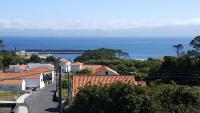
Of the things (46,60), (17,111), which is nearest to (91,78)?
(17,111)

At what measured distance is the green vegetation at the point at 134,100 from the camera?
2042 centimetres

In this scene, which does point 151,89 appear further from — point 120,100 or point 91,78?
point 91,78

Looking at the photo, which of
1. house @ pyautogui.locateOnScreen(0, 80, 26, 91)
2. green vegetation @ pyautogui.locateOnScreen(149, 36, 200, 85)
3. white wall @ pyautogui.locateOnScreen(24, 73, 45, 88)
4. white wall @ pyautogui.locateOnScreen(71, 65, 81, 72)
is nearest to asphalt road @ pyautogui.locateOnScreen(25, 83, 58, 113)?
house @ pyautogui.locateOnScreen(0, 80, 26, 91)

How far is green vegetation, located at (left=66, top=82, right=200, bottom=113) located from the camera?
2042 centimetres

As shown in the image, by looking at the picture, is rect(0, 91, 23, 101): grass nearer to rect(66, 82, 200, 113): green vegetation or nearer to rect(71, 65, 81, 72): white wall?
rect(66, 82, 200, 113): green vegetation

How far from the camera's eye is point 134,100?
66.8 ft

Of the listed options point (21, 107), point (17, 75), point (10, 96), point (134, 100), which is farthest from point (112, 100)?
point (17, 75)

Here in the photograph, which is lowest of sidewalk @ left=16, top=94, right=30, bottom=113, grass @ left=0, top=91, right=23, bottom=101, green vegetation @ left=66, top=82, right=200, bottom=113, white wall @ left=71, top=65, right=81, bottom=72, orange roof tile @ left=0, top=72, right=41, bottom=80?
grass @ left=0, top=91, right=23, bottom=101

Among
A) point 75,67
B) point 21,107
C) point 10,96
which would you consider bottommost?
point 10,96

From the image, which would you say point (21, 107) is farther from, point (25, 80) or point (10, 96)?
point (25, 80)

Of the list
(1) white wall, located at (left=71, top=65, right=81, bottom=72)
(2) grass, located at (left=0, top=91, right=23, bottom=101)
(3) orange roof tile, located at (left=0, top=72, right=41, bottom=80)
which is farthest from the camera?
(1) white wall, located at (left=71, top=65, right=81, bottom=72)

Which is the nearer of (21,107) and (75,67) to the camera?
(21,107)

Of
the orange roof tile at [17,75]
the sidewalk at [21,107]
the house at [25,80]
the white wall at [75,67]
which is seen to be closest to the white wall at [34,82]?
the house at [25,80]

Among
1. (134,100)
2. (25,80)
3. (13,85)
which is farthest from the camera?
(25,80)
